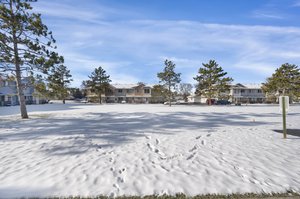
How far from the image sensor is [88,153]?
6535 mm

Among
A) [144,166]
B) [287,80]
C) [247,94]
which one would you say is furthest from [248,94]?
[144,166]

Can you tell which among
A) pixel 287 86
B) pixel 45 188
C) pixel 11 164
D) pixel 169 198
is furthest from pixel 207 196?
pixel 287 86

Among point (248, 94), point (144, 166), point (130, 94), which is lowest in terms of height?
point (144, 166)

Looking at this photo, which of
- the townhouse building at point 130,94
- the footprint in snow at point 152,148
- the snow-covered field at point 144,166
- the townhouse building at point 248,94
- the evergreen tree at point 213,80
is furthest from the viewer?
the townhouse building at point 130,94

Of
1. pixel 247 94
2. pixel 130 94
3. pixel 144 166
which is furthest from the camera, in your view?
pixel 130 94

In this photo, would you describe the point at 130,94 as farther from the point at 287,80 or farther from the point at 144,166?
the point at 144,166

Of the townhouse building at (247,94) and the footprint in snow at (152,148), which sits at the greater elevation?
the townhouse building at (247,94)

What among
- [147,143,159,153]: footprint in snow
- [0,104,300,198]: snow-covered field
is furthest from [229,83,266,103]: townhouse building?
[147,143,159,153]: footprint in snow

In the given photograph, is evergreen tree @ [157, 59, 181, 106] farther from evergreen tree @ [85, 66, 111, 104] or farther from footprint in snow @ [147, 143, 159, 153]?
footprint in snow @ [147, 143, 159, 153]

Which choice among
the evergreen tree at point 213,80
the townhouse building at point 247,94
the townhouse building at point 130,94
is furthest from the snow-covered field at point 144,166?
the townhouse building at point 247,94

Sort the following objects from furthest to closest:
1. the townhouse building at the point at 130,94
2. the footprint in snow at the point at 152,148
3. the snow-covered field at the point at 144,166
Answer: the townhouse building at the point at 130,94 < the footprint in snow at the point at 152,148 < the snow-covered field at the point at 144,166

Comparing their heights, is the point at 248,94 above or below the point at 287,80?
below

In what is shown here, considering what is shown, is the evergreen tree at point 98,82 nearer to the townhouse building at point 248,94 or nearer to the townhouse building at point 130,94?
the townhouse building at point 130,94

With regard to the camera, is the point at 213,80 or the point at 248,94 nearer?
the point at 213,80
